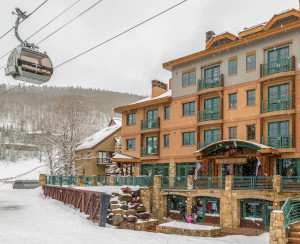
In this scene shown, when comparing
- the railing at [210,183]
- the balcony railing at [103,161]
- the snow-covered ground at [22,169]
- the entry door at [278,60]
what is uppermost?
the entry door at [278,60]

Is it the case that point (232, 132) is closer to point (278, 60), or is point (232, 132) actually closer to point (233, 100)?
point (233, 100)

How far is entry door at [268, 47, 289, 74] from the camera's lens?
2548cm

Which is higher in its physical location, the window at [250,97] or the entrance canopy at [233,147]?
the window at [250,97]

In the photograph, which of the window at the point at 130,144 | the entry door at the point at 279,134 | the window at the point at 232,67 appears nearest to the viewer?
the entry door at the point at 279,134

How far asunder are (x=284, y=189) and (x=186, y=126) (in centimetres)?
1153

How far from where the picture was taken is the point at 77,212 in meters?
19.4

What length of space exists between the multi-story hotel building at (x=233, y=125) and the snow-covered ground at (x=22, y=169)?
5248 cm

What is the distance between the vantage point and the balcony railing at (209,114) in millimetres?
29511

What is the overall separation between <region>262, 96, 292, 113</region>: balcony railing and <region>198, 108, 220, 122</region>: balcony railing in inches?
171

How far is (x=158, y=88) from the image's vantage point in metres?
37.3

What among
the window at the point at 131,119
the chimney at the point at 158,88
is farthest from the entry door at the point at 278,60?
the window at the point at 131,119

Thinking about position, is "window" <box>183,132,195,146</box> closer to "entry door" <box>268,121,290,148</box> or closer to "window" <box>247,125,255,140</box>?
"window" <box>247,125,255,140</box>

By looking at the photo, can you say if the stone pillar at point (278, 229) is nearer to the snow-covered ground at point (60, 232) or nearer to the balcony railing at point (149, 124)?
the snow-covered ground at point (60, 232)

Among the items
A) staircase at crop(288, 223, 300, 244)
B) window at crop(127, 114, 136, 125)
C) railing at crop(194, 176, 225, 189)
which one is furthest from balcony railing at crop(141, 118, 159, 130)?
staircase at crop(288, 223, 300, 244)
